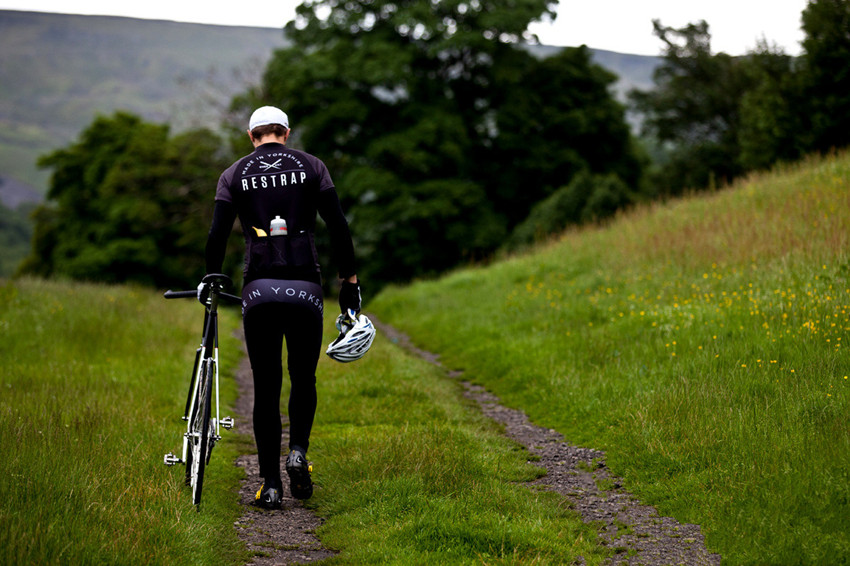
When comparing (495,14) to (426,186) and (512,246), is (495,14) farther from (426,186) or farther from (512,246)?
(512,246)

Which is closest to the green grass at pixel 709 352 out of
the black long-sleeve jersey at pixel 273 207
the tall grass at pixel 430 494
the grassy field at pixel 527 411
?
the grassy field at pixel 527 411

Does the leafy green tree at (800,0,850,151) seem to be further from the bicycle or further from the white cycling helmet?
the bicycle

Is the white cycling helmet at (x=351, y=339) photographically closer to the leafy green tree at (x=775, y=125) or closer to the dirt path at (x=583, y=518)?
the dirt path at (x=583, y=518)

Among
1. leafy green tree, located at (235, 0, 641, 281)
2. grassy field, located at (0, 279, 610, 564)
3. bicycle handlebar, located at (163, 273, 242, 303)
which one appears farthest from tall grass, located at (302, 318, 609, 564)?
leafy green tree, located at (235, 0, 641, 281)

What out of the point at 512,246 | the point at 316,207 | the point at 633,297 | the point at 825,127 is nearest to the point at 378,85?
the point at 512,246

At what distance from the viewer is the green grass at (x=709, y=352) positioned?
4.76 m

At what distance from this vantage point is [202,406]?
Answer: 16.8 feet

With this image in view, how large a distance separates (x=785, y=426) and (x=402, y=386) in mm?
4585

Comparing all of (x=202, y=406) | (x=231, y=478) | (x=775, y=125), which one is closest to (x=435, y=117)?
(x=775, y=125)

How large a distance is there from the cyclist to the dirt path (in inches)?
13.0

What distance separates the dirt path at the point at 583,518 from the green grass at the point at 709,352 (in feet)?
0.46

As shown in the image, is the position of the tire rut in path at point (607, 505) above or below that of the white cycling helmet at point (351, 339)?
below

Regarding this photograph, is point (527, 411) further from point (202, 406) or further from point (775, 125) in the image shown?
point (775, 125)

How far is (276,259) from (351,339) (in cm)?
84
